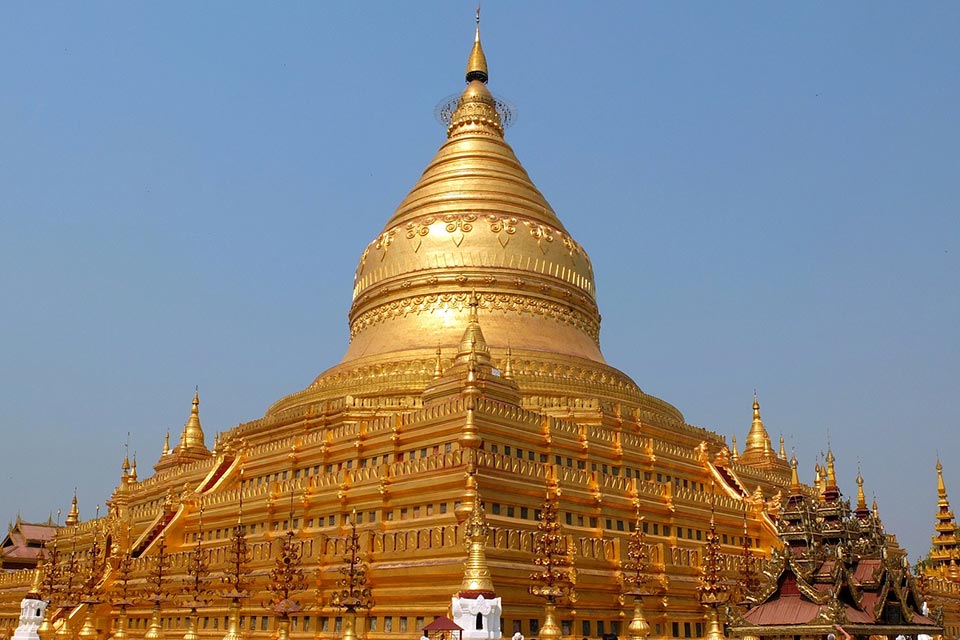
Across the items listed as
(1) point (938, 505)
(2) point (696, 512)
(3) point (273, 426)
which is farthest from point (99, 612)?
(1) point (938, 505)

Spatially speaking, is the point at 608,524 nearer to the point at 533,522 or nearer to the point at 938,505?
the point at 533,522

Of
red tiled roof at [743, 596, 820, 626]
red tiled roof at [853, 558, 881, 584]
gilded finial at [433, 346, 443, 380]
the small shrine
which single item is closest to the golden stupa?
Answer: gilded finial at [433, 346, 443, 380]

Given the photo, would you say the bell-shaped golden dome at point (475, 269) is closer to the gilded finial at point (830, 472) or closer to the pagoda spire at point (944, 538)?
the gilded finial at point (830, 472)

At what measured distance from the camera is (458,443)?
27.8 m

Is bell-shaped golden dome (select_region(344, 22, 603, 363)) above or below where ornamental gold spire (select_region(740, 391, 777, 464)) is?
above

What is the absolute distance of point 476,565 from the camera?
2123 cm

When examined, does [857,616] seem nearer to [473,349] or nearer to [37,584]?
[473,349]

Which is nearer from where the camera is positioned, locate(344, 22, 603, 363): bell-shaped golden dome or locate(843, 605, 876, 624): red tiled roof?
locate(843, 605, 876, 624): red tiled roof

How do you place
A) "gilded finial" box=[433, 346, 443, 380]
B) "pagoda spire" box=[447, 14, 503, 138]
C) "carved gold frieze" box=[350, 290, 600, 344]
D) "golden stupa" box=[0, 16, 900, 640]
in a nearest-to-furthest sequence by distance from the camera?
"golden stupa" box=[0, 16, 900, 640] → "gilded finial" box=[433, 346, 443, 380] → "carved gold frieze" box=[350, 290, 600, 344] → "pagoda spire" box=[447, 14, 503, 138]

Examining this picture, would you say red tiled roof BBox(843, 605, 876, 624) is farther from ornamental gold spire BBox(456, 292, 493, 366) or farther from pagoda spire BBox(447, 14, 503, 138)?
pagoda spire BBox(447, 14, 503, 138)

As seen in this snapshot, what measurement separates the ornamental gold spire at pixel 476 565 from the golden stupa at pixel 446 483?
0.18ft

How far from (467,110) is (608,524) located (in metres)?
25.8

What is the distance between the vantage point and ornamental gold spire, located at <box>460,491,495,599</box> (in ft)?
66.9

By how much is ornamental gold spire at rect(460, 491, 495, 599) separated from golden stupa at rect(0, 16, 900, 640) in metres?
0.05
